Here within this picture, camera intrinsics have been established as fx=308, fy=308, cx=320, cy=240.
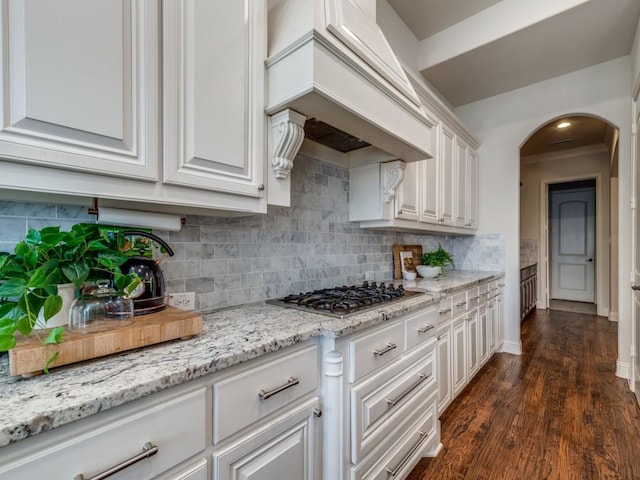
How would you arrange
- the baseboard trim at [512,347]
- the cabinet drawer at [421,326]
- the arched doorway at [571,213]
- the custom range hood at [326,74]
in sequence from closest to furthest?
the custom range hood at [326,74], the cabinet drawer at [421,326], the baseboard trim at [512,347], the arched doorway at [571,213]

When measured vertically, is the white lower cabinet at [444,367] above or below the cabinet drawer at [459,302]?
below

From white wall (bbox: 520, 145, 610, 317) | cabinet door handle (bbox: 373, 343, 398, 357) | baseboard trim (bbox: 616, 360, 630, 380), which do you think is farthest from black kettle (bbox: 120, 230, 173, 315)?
white wall (bbox: 520, 145, 610, 317)

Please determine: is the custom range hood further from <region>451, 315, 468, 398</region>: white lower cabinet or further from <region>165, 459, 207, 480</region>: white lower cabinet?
<region>451, 315, 468, 398</region>: white lower cabinet

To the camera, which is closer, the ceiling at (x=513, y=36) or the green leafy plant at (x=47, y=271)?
the green leafy plant at (x=47, y=271)

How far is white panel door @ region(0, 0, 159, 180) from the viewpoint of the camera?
69 cm

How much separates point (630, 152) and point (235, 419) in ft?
12.1

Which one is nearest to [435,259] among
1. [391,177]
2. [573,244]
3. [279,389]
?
[391,177]

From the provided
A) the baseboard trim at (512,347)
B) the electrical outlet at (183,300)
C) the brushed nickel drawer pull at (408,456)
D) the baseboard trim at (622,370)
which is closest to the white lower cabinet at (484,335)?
the baseboard trim at (512,347)

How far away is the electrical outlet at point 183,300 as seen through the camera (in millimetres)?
1240

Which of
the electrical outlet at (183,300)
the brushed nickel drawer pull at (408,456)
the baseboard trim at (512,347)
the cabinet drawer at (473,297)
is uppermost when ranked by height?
the electrical outlet at (183,300)

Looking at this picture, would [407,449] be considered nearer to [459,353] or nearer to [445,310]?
[445,310]

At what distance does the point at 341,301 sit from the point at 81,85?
1.17 meters

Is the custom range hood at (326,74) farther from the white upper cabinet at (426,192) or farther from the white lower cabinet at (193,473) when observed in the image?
the white lower cabinet at (193,473)

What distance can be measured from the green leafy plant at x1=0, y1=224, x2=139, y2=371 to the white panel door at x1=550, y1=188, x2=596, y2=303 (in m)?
7.69
